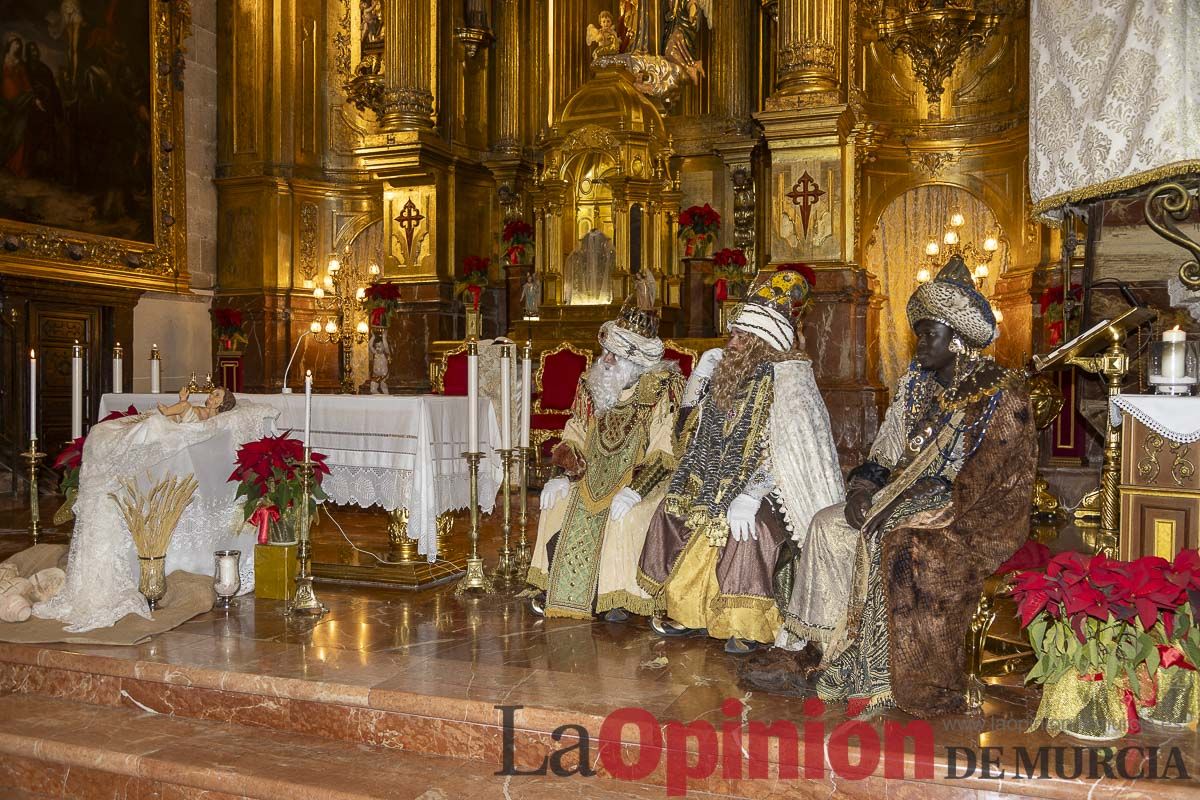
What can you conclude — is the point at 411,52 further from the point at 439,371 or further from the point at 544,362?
the point at 544,362

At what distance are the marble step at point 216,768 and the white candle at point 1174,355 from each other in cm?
261

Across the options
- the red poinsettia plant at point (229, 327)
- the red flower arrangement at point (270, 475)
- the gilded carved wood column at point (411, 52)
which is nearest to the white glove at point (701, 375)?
the red flower arrangement at point (270, 475)

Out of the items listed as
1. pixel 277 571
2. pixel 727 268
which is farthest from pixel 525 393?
pixel 727 268

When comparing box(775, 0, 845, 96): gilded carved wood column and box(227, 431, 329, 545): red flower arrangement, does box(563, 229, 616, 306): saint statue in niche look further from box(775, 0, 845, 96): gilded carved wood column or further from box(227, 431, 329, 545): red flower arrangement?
box(227, 431, 329, 545): red flower arrangement

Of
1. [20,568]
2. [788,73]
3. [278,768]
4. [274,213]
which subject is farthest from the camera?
[274,213]

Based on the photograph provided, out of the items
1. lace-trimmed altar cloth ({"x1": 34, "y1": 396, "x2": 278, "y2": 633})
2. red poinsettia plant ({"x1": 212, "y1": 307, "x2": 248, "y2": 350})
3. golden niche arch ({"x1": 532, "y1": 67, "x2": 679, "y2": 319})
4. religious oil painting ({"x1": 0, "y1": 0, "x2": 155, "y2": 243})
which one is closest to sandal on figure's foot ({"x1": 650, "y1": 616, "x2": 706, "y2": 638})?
lace-trimmed altar cloth ({"x1": 34, "y1": 396, "x2": 278, "y2": 633})

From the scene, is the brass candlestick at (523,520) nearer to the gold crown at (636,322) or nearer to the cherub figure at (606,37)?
the gold crown at (636,322)

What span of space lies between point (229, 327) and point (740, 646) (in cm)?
947

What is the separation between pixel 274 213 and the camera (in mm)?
12695

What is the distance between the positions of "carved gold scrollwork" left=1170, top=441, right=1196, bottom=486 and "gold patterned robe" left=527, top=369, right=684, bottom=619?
2095 millimetres

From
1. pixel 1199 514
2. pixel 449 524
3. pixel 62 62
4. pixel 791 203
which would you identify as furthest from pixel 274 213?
pixel 1199 514

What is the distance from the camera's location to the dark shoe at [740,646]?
13.6ft

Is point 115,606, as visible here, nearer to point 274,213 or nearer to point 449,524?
point 449,524

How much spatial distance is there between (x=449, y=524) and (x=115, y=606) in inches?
84.8
